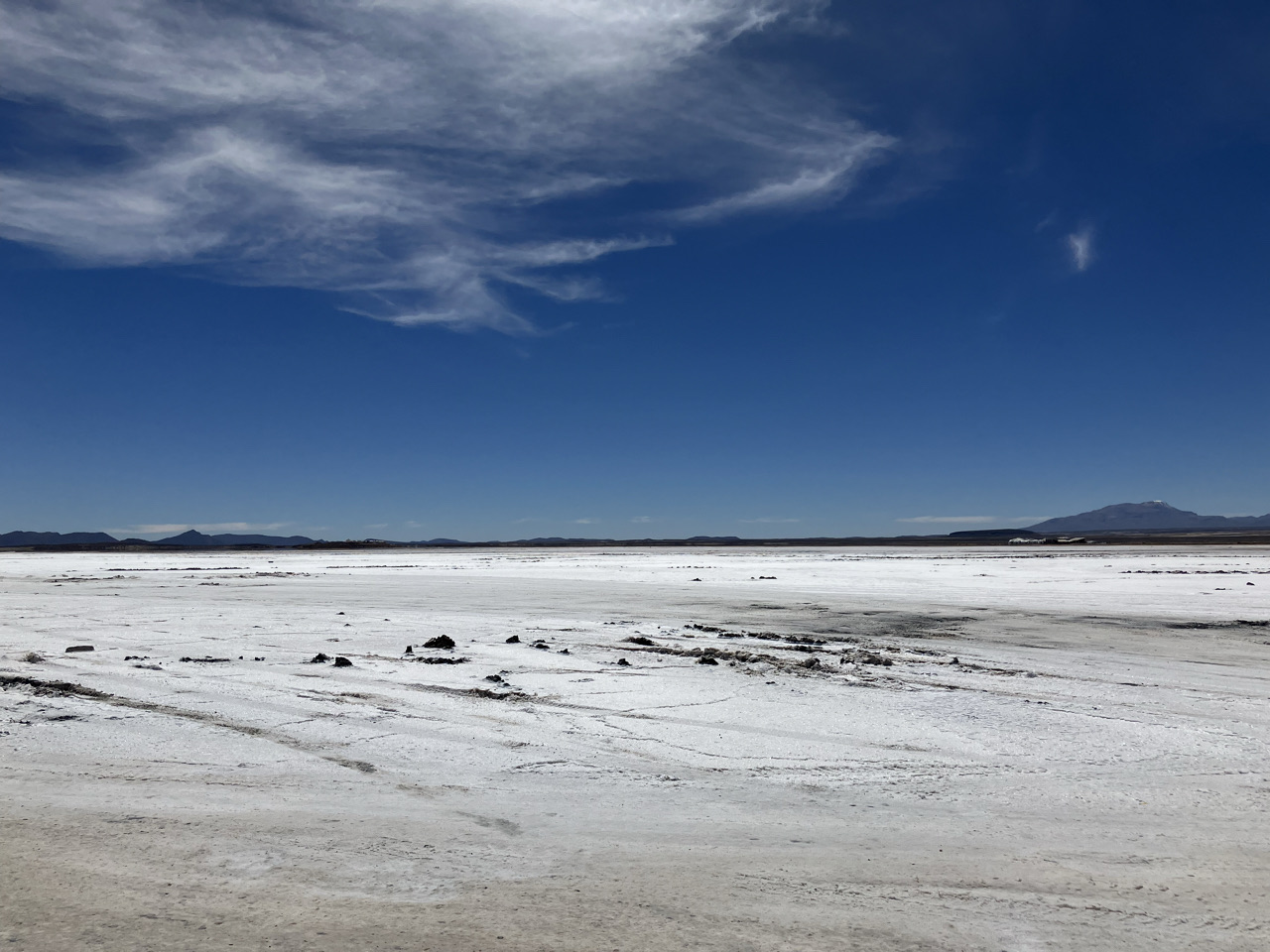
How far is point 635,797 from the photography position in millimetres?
4887

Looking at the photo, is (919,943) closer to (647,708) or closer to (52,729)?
(647,708)

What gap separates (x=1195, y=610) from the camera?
619 inches

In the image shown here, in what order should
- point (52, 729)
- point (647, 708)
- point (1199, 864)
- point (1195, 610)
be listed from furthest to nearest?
point (1195, 610)
point (647, 708)
point (52, 729)
point (1199, 864)

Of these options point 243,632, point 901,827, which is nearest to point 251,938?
point 901,827

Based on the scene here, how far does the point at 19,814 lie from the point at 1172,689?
9.49m

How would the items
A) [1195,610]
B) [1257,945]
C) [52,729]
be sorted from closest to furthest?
1. [1257,945]
2. [52,729]
3. [1195,610]

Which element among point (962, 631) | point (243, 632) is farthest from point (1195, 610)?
point (243, 632)

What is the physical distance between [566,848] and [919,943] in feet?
5.77

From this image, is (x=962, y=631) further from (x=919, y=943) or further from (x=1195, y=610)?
(x=919, y=943)

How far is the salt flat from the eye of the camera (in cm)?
333

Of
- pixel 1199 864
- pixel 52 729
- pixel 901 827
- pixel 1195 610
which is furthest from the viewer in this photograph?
pixel 1195 610

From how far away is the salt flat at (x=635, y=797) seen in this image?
3334 millimetres

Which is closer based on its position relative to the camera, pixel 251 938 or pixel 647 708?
pixel 251 938

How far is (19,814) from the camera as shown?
14.6 feet
